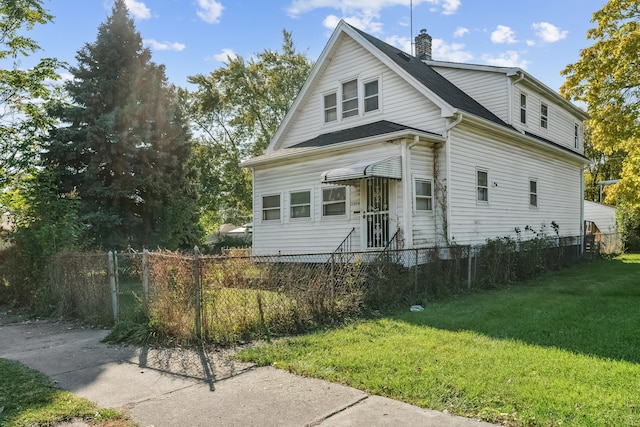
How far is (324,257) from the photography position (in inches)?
529

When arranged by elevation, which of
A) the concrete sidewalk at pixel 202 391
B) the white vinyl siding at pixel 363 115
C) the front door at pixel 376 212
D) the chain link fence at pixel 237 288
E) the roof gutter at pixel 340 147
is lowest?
the concrete sidewalk at pixel 202 391

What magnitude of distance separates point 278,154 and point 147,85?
8.27 meters

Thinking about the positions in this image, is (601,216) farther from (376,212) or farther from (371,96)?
(376,212)

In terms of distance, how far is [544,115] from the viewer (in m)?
18.4

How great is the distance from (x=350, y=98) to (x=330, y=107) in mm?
906

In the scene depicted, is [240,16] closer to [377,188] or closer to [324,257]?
[377,188]

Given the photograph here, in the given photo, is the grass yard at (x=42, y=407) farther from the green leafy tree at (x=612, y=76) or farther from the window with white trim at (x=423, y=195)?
the green leafy tree at (x=612, y=76)

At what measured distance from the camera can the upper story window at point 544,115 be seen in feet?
59.6

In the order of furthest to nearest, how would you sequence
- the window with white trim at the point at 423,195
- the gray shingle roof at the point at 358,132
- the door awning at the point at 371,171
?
the gray shingle roof at the point at 358,132 < the window with white trim at the point at 423,195 < the door awning at the point at 371,171

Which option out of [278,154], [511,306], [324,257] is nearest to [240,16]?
[278,154]

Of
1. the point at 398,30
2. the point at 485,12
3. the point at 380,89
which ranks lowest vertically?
the point at 380,89

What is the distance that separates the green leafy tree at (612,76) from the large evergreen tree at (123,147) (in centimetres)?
1570

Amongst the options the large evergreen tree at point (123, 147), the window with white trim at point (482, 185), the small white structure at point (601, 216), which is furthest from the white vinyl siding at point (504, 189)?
the large evergreen tree at point (123, 147)

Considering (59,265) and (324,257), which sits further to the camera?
(324,257)
